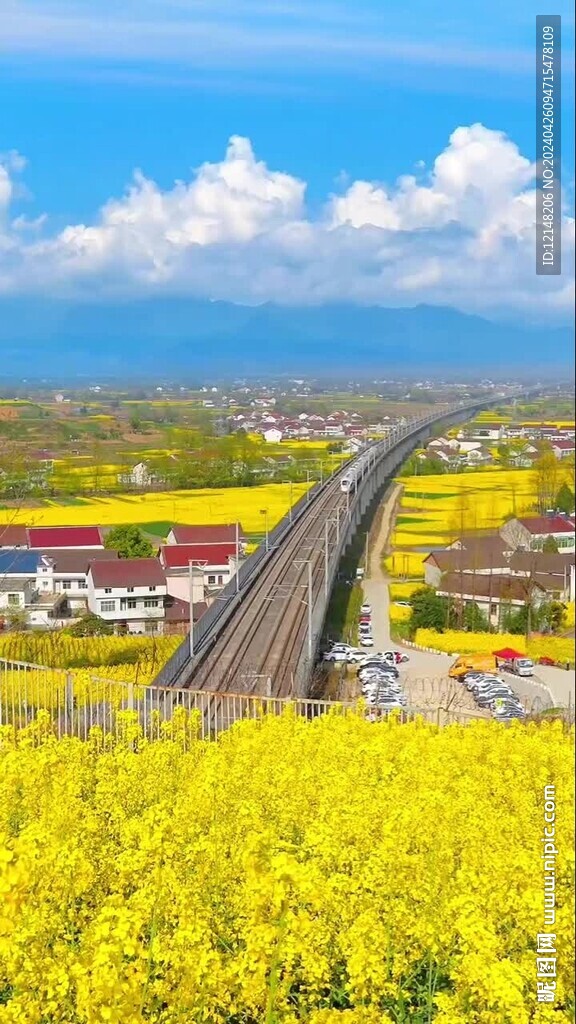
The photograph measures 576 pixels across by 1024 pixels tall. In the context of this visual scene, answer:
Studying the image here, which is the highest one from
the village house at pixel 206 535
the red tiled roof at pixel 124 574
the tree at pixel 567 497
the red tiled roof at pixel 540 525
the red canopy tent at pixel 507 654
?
the tree at pixel 567 497

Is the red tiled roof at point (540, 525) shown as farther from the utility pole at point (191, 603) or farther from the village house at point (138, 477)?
the village house at point (138, 477)

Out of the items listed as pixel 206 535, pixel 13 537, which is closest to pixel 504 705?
pixel 206 535

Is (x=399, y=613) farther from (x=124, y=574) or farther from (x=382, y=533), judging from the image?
(x=382, y=533)

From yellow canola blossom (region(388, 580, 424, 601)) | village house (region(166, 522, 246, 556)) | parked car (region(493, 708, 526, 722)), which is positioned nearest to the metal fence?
parked car (region(493, 708, 526, 722))

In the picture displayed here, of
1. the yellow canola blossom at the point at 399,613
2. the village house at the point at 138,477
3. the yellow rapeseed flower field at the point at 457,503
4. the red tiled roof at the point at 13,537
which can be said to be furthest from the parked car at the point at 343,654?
the village house at the point at 138,477

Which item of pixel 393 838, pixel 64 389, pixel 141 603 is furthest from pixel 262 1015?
pixel 64 389

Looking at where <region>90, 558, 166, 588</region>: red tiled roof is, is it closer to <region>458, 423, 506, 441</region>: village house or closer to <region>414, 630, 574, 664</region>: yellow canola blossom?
<region>414, 630, 574, 664</region>: yellow canola blossom
